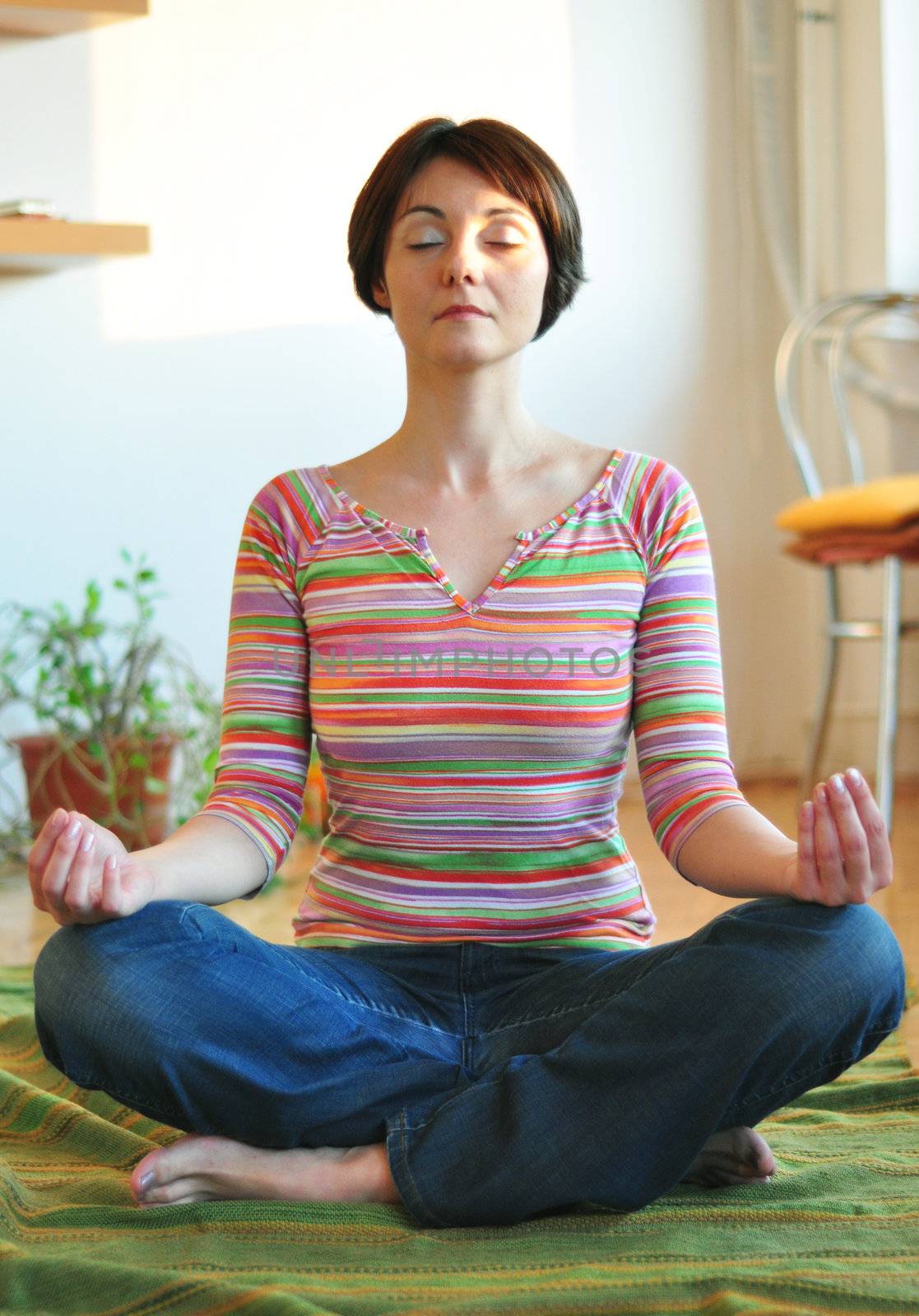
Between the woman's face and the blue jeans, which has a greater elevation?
the woman's face

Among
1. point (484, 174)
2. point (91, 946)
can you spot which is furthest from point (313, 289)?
point (91, 946)

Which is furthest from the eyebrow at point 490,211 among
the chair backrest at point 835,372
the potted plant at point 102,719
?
the potted plant at point 102,719

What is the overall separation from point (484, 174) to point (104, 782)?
1550 mm

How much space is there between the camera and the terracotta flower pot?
2.64 meters

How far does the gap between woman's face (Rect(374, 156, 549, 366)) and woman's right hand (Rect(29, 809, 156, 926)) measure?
51 cm

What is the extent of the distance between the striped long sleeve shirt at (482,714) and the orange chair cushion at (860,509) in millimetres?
698

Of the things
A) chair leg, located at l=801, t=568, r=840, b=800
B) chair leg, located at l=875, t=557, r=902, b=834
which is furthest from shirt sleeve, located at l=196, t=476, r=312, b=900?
chair leg, located at l=801, t=568, r=840, b=800

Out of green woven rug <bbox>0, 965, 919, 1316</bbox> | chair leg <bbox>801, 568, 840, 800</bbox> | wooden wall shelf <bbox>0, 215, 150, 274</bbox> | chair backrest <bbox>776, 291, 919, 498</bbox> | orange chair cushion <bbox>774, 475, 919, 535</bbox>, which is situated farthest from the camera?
wooden wall shelf <bbox>0, 215, 150, 274</bbox>

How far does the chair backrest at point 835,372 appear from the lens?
6.63 ft

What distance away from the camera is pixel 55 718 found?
266 cm

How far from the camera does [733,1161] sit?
1.19 m

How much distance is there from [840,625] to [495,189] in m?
1.06

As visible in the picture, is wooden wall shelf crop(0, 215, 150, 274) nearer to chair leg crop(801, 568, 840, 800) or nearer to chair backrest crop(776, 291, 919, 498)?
chair backrest crop(776, 291, 919, 498)

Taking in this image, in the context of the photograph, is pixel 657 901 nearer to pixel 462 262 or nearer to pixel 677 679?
pixel 677 679
